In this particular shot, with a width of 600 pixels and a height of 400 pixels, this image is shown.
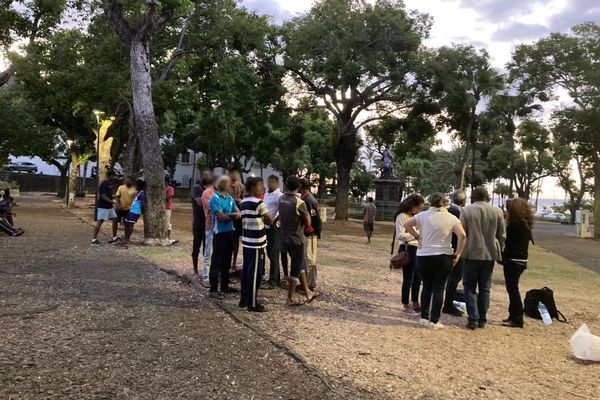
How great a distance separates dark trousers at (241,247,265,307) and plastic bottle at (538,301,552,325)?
384 centimetres

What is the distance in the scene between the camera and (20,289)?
7273mm

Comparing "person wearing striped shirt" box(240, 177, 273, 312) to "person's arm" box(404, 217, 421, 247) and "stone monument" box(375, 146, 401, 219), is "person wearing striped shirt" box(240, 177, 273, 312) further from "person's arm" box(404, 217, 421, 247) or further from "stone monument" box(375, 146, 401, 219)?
"stone monument" box(375, 146, 401, 219)

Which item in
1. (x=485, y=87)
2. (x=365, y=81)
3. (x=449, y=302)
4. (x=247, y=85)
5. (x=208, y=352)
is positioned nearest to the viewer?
(x=208, y=352)

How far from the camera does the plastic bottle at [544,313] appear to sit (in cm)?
723

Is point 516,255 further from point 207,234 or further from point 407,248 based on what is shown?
point 207,234

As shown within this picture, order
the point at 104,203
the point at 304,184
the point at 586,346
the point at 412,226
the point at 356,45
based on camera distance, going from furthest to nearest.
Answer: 1. the point at 356,45
2. the point at 104,203
3. the point at 304,184
4. the point at 412,226
5. the point at 586,346

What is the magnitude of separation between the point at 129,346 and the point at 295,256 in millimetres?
2500

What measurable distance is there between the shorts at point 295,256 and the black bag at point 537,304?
128 inches

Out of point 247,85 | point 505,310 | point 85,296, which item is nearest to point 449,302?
point 505,310

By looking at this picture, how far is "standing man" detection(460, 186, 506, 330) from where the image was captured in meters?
6.48

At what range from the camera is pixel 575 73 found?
90.1 feet

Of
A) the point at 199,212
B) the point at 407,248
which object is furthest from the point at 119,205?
the point at 407,248

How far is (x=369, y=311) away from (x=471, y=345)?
5.54ft

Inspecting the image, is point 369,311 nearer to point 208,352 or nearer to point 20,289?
point 208,352
